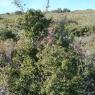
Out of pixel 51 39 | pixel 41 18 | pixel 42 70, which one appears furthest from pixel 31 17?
pixel 42 70

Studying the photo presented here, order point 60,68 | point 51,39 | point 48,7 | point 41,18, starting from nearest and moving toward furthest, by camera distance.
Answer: point 60,68
point 51,39
point 41,18
point 48,7

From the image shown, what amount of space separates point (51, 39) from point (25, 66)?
1346 millimetres

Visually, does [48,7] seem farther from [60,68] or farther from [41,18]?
[60,68]

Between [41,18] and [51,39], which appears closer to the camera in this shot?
[51,39]

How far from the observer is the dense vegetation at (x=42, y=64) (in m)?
13.5

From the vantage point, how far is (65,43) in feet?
46.7

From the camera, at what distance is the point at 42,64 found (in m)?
13.7

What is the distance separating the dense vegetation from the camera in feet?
44.1

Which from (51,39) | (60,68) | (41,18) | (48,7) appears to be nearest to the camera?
(60,68)

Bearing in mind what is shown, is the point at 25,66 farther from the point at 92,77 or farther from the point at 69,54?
the point at 92,77

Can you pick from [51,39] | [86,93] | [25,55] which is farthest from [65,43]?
[86,93]

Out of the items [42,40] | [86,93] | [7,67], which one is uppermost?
[42,40]

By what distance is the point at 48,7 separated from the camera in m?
17.1

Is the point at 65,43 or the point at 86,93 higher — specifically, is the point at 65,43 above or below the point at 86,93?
above
